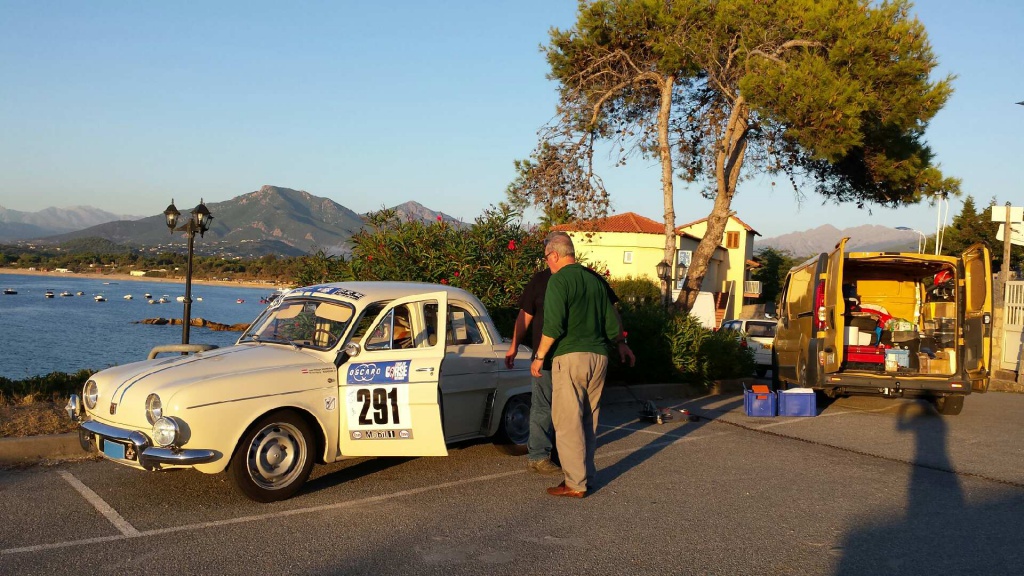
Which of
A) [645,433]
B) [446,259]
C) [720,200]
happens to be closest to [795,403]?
[645,433]

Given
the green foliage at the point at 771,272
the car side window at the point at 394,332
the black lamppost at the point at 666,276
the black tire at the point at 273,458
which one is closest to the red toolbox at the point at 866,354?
the black lamppost at the point at 666,276

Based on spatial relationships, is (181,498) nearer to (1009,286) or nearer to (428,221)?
(428,221)

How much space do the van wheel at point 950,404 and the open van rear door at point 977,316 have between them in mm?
525

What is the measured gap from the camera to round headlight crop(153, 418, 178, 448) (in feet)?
18.9

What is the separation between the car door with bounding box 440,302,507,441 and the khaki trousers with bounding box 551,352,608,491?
100 cm

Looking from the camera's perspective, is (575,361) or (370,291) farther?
(370,291)

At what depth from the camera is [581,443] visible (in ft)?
21.8

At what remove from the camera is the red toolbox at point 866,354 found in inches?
504

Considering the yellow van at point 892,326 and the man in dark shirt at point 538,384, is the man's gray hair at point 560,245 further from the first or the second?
the yellow van at point 892,326

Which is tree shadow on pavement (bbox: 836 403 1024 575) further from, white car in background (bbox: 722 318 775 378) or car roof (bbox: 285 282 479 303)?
white car in background (bbox: 722 318 775 378)

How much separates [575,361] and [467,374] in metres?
1.27

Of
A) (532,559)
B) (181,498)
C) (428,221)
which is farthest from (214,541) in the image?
(428,221)

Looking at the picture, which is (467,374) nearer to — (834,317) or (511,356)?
(511,356)

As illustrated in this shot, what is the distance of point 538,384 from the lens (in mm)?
7438
